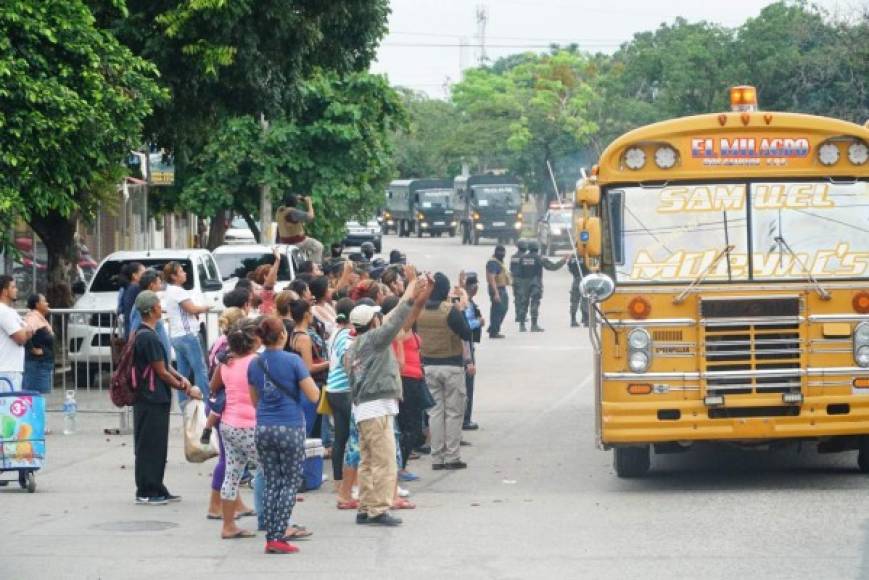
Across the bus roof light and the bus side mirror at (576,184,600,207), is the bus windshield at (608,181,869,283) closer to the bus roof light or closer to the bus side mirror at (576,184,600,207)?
the bus side mirror at (576,184,600,207)

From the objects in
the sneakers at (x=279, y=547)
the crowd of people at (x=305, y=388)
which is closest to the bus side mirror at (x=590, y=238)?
the crowd of people at (x=305, y=388)

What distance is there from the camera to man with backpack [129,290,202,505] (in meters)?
13.0

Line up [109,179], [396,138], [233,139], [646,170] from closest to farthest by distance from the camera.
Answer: [646,170], [109,179], [233,139], [396,138]

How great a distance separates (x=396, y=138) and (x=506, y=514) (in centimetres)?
9662

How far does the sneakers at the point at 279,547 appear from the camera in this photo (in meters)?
11.0

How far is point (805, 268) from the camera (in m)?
13.1

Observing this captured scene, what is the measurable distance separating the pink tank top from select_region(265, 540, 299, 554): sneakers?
871mm

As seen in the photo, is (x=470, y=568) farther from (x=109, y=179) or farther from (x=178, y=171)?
(x=178, y=171)

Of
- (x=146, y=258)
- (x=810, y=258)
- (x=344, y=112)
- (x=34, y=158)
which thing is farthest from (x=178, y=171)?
(x=810, y=258)

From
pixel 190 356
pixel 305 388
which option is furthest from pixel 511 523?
pixel 190 356

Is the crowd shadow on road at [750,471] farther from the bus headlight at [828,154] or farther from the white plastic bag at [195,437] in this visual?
the white plastic bag at [195,437]

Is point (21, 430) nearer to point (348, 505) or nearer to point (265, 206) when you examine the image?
point (348, 505)

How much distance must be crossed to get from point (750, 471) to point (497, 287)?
52.2 feet

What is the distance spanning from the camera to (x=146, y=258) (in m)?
23.3
